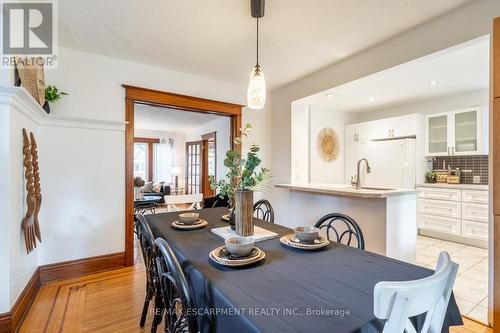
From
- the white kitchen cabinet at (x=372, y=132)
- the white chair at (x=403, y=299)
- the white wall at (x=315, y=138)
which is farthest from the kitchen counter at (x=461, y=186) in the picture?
the white chair at (x=403, y=299)

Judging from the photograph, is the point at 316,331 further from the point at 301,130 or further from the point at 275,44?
the point at 301,130

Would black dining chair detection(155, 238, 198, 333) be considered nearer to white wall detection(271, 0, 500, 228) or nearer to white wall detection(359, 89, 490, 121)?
white wall detection(271, 0, 500, 228)

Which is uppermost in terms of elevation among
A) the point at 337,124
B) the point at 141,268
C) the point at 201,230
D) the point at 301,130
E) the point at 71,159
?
the point at 337,124

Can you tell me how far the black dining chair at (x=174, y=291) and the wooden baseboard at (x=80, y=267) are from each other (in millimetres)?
2089

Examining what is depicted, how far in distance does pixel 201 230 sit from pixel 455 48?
2529 mm

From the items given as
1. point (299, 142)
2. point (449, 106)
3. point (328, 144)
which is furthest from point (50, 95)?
point (449, 106)

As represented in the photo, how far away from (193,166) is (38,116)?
18.5 ft

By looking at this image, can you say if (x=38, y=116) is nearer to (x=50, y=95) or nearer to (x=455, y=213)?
(x=50, y=95)

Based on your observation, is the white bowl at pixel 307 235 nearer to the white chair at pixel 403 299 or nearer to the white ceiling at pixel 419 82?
the white chair at pixel 403 299

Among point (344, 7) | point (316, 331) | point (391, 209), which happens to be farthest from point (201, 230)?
point (344, 7)

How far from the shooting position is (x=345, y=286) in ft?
3.25

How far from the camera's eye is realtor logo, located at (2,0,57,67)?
1878 millimetres

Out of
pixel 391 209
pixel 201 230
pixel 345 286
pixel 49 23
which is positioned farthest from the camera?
pixel 391 209

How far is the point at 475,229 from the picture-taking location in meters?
3.66
